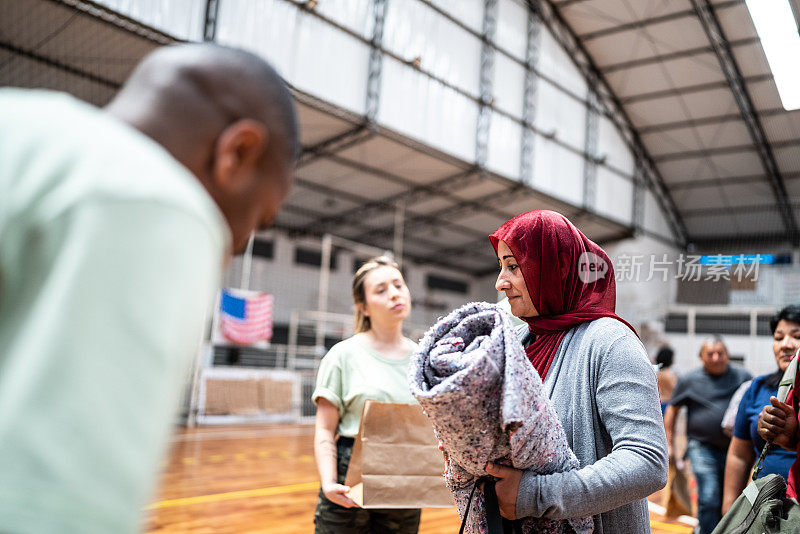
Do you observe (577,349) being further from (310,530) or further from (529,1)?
(529,1)

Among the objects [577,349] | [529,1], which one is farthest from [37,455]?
[529,1]

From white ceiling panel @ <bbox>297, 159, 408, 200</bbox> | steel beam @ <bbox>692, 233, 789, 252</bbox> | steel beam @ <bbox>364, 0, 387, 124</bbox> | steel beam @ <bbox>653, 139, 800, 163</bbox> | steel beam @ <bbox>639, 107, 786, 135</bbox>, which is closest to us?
steel beam @ <bbox>364, 0, 387, 124</bbox>

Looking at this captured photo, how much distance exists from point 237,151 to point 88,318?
215 mm

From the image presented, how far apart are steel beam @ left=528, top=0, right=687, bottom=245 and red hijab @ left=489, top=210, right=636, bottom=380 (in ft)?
54.4

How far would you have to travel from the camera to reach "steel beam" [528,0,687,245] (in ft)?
56.0

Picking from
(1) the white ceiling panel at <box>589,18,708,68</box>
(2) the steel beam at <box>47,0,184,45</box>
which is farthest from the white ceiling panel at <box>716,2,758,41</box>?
(2) the steel beam at <box>47,0,184,45</box>

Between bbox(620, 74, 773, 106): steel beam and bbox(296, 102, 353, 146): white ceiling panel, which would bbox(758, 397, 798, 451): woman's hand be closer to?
bbox(296, 102, 353, 146): white ceiling panel

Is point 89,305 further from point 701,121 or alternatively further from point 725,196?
point 725,196

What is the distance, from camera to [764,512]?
164 centimetres

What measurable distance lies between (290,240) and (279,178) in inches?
737

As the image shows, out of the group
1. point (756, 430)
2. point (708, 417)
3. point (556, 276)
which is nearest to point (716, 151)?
point (708, 417)

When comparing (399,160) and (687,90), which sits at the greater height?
(687,90)

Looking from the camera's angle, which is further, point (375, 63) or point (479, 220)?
point (479, 220)

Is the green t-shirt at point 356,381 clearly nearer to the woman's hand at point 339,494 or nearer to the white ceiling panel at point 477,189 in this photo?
the woman's hand at point 339,494
